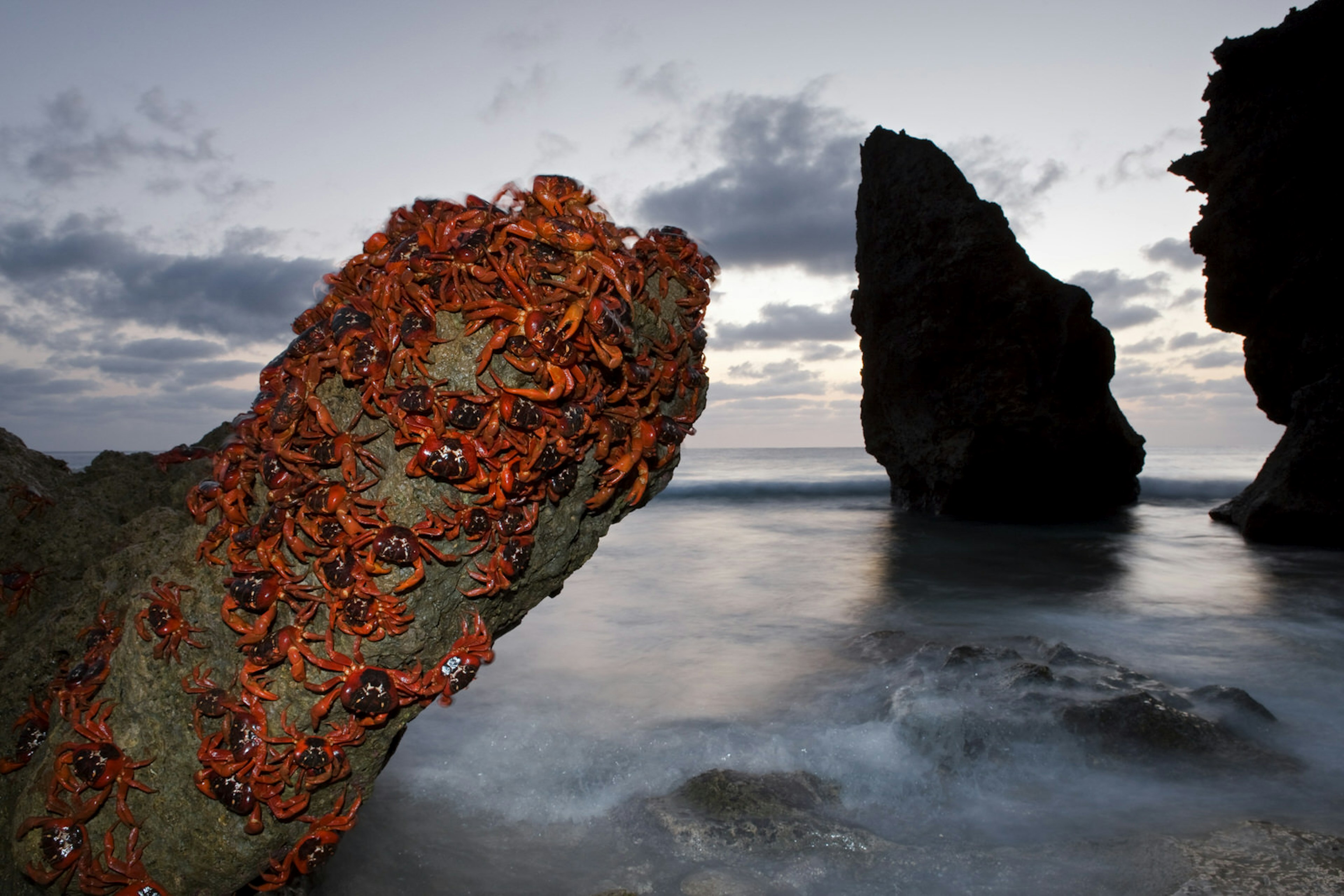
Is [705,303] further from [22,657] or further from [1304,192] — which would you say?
[1304,192]

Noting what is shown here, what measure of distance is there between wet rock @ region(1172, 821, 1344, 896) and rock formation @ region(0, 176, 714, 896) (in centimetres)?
339

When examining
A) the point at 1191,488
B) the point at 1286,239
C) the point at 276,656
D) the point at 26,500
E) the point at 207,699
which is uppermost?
the point at 1286,239

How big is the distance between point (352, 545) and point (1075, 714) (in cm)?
520

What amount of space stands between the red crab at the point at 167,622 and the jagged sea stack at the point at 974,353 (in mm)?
15385

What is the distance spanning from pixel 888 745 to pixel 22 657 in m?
4.76

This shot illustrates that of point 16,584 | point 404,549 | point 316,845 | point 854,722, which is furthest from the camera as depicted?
point 854,722

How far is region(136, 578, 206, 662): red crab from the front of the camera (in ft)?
7.72

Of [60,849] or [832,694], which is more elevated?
[60,849]

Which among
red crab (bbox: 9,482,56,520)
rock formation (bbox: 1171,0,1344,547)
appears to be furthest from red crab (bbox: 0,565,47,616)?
rock formation (bbox: 1171,0,1344,547)

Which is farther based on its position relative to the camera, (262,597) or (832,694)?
(832,694)

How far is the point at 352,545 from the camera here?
2156 mm

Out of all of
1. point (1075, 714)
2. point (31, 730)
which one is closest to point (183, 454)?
point (31, 730)

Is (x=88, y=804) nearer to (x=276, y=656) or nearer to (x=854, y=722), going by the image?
(x=276, y=656)

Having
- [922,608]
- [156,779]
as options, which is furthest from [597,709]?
[922,608]
